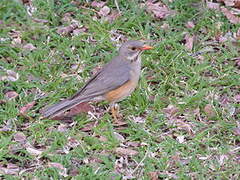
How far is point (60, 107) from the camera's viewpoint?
24.6 ft

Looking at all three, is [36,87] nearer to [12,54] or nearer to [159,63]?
[12,54]

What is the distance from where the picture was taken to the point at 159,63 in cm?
889

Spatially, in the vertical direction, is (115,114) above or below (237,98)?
above

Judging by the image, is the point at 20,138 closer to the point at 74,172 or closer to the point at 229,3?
the point at 74,172

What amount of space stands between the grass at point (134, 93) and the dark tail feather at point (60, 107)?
0.16 metres

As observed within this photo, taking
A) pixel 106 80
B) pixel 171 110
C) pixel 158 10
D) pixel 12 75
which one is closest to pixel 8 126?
pixel 12 75

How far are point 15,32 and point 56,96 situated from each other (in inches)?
76.1

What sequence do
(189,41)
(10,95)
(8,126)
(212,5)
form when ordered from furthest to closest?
1. (212,5)
2. (189,41)
3. (10,95)
4. (8,126)

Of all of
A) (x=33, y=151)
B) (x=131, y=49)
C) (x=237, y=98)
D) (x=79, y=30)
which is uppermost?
(x=131, y=49)

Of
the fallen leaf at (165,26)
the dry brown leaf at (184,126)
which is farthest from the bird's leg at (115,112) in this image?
the fallen leaf at (165,26)

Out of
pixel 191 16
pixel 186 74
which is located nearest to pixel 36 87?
pixel 186 74

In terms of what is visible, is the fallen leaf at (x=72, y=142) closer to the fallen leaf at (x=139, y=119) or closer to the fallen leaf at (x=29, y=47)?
the fallen leaf at (x=139, y=119)

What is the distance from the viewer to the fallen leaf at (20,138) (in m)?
7.38

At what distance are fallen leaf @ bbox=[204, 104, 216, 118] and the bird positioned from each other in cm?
100
